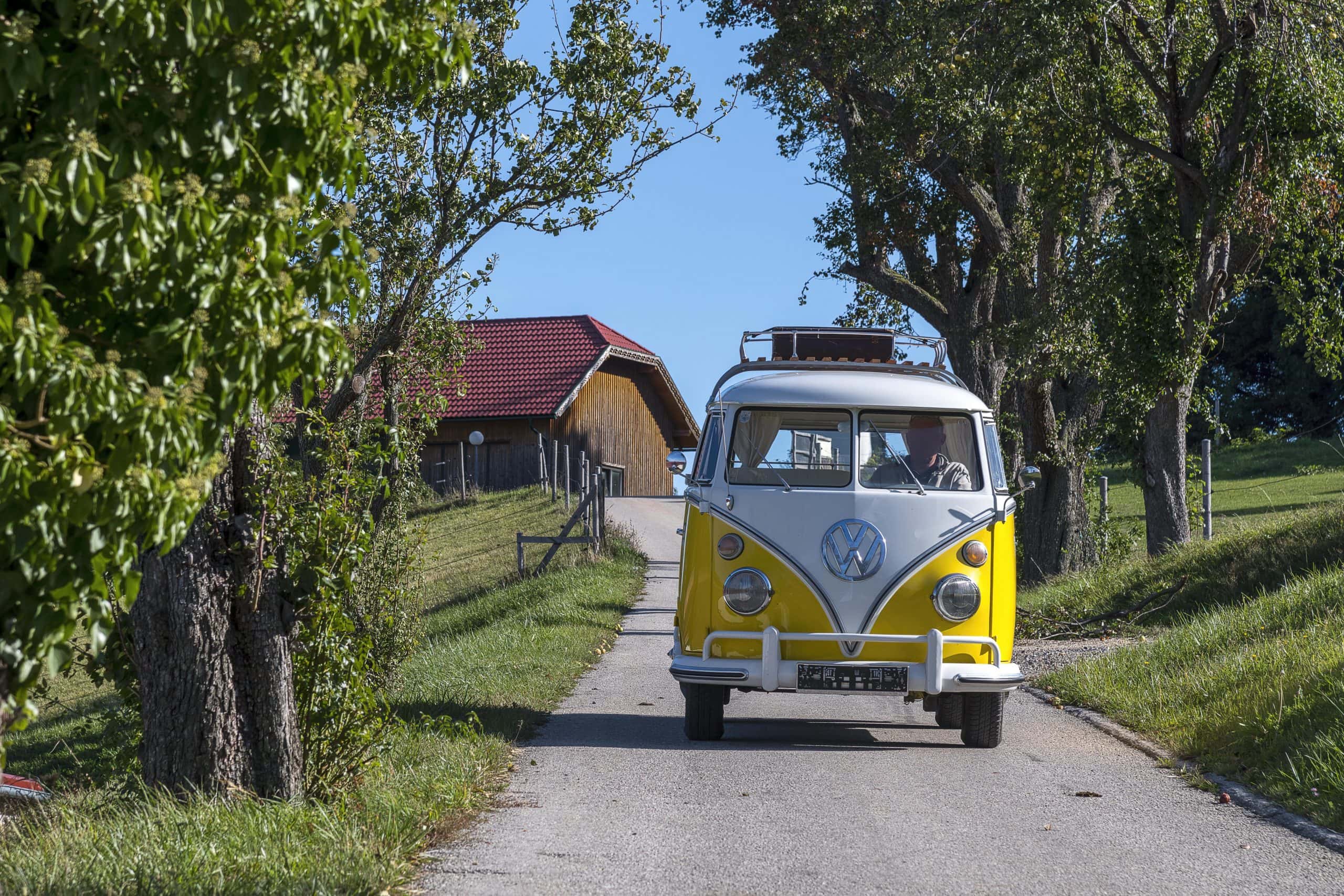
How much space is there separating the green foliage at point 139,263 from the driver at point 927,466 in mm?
6044

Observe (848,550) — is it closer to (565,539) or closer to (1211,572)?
(1211,572)

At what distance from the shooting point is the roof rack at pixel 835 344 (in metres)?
11.1

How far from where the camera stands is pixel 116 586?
415cm

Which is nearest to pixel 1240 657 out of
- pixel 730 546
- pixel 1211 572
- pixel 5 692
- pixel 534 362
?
pixel 730 546

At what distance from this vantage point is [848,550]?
904cm

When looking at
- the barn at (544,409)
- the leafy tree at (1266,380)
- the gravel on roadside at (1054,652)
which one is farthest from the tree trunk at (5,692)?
the leafy tree at (1266,380)

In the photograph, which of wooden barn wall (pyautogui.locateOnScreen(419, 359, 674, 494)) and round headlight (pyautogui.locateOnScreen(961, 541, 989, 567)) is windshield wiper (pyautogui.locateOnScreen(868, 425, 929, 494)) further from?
wooden barn wall (pyautogui.locateOnScreen(419, 359, 674, 494))

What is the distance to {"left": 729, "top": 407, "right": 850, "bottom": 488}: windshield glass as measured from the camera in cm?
953

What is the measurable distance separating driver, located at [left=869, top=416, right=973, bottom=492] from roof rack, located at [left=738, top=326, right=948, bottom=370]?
4.75 ft

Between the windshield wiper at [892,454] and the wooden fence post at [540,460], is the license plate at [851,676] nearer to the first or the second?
the windshield wiper at [892,454]

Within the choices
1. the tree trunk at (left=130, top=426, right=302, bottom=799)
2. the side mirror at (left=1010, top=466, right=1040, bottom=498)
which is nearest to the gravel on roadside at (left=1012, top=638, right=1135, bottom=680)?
the side mirror at (left=1010, top=466, right=1040, bottom=498)

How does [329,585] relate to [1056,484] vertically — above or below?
below

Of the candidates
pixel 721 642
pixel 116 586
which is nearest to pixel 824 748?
pixel 721 642

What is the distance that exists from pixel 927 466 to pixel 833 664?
5.39ft
